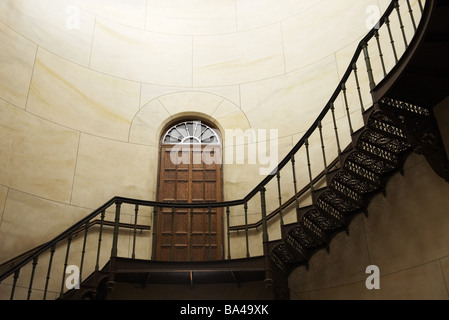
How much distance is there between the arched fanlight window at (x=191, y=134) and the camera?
876 centimetres

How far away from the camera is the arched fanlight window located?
8758 mm

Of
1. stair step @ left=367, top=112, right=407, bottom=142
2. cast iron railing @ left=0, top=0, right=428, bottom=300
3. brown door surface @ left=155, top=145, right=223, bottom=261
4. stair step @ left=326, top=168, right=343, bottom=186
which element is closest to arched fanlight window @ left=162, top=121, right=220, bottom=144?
brown door surface @ left=155, top=145, right=223, bottom=261

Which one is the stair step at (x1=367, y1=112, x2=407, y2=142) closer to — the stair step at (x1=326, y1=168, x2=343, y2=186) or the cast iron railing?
the stair step at (x1=326, y1=168, x2=343, y2=186)

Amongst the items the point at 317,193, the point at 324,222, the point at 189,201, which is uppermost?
the point at 189,201

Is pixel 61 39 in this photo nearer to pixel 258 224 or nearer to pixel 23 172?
pixel 23 172

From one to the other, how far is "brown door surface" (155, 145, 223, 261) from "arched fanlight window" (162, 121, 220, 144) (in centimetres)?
17

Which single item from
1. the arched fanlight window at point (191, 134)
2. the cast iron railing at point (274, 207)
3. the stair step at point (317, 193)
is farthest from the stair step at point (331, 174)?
the arched fanlight window at point (191, 134)

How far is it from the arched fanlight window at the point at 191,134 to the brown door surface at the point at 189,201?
6.6 inches

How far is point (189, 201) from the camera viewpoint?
26.8 feet

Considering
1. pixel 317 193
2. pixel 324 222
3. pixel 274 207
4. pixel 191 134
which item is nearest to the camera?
pixel 317 193

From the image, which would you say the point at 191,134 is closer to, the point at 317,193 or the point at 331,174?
the point at 317,193

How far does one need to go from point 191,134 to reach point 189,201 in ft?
4.69

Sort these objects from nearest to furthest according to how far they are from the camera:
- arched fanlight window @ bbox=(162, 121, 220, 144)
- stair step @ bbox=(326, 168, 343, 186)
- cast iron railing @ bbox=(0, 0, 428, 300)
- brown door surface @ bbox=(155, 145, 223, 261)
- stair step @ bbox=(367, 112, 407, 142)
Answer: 1. stair step @ bbox=(367, 112, 407, 142)
2. stair step @ bbox=(326, 168, 343, 186)
3. cast iron railing @ bbox=(0, 0, 428, 300)
4. brown door surface @ bbox=(155, 145, 223, 261)
5. arched fanlight window @ bbox=(162, 121, 220, 144)

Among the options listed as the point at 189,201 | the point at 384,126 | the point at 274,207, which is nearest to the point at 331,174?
the point at 384,126
